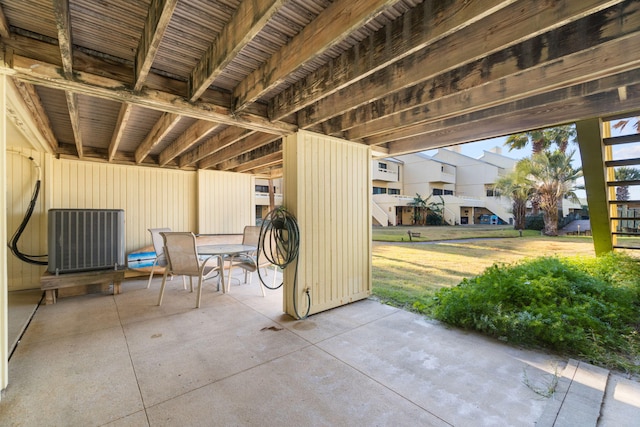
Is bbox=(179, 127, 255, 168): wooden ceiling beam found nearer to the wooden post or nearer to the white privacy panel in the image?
the white privacy panel

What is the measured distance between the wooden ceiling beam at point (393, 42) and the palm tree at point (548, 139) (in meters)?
13.7

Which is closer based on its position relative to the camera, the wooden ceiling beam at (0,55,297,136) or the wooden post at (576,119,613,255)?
the wooden ceiling beam at (0,55,297,136)

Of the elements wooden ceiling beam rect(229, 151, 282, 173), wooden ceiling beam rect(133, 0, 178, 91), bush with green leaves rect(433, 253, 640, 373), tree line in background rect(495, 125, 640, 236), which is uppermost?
tree line in background rect(495, 125, 640, 236)

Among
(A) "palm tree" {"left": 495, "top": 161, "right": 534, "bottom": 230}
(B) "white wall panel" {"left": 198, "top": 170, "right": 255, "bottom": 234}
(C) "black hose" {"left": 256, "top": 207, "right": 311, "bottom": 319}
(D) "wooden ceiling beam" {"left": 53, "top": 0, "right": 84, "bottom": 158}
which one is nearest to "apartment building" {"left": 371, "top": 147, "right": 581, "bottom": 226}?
(A) "palm tree" {"left": 495, "top": 161, "right": 534, "bottom": 230}

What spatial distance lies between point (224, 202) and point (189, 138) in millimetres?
2902

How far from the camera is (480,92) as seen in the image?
2.31m

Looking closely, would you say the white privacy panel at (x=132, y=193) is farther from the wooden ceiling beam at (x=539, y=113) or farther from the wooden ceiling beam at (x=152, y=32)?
the wooden ceiling beam at (x=539, y=113)

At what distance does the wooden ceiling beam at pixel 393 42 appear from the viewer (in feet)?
4.52

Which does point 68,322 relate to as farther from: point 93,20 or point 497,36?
point 497,36

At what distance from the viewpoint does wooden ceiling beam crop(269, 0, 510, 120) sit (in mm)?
1379

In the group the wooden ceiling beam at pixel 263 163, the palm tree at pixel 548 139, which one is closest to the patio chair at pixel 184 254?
the wooden ceiling beam at pixel 263 163

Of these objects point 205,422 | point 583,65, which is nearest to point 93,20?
point 205,422

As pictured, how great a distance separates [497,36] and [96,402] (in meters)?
3.42

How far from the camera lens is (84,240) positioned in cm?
388
